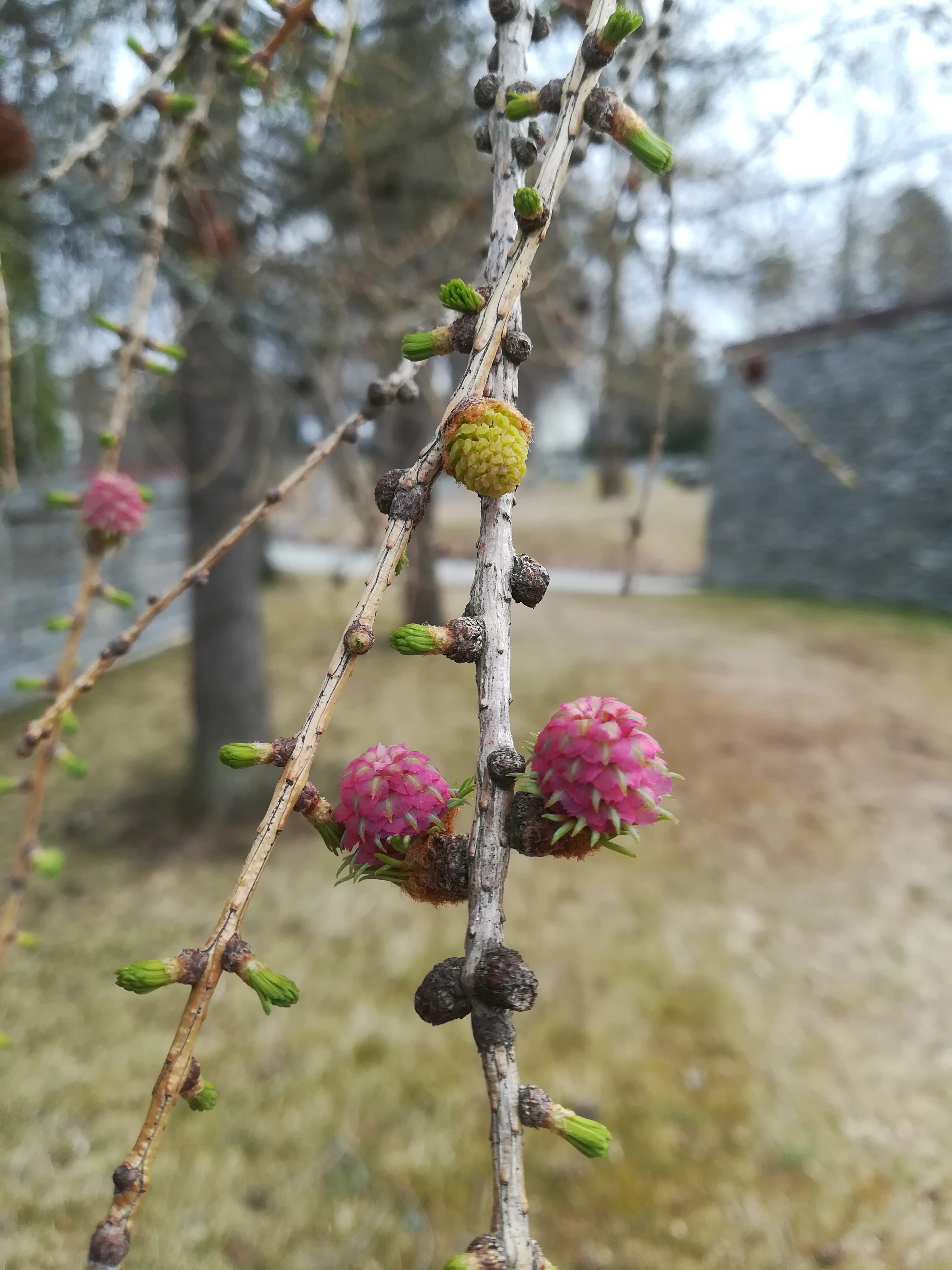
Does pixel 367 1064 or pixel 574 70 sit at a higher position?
pixel 574 70

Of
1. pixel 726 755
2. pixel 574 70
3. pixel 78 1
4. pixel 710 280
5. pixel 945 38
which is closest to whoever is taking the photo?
pixel 574 70

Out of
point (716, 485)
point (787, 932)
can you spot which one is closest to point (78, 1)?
point (787, 932)

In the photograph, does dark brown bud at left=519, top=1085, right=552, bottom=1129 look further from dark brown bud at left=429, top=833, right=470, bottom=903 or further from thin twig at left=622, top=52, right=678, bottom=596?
thin twig at left=622, top=52, right=678, bottom=596

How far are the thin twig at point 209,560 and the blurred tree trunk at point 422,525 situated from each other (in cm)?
227

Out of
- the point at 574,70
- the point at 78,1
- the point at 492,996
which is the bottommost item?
the point at 492,996

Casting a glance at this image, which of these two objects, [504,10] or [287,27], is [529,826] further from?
[287,27]

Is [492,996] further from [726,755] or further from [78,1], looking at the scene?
[726,755]

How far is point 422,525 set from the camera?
3518 mm

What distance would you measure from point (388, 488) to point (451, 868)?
Answer: 297 millimetres

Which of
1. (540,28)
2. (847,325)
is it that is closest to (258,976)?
(540,28)

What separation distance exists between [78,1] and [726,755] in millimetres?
4710

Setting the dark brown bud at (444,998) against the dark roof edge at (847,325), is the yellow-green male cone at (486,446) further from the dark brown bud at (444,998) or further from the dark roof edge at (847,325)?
the dark roof edge at (847,325)

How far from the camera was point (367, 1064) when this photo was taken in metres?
2.65

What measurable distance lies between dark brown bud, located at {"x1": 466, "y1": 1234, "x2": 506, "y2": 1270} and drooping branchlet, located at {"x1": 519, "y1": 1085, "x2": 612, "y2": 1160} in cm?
7
